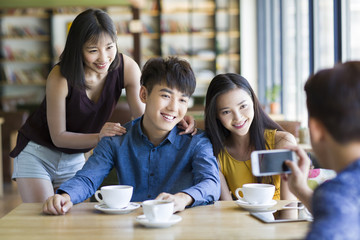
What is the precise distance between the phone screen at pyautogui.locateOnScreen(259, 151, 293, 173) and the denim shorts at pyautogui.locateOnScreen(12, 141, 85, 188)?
1.20 meters

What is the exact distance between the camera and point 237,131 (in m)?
1.96

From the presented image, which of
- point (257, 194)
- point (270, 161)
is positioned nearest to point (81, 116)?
point (257, 194)

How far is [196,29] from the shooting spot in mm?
8617

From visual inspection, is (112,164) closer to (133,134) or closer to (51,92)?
(133,134)

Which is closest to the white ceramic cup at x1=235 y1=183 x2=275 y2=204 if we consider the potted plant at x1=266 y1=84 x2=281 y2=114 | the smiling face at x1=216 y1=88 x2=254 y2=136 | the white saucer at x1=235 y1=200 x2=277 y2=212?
the white saucer at x1=235 y1=200 x2=277 y2=212

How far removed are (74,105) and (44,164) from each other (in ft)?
0.97

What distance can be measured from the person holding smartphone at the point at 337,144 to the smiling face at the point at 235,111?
90cm

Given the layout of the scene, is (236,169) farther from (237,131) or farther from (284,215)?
(284,215)

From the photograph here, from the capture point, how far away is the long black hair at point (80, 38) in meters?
2.03

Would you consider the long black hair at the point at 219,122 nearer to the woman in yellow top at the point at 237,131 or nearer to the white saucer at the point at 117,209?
the woman in yellow top at the point at 237,131

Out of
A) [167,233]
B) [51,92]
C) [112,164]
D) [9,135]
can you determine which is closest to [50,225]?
[167,233]

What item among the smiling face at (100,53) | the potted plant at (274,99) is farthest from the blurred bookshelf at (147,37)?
the smiling face at (100,53)

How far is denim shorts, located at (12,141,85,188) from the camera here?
212 centimetres

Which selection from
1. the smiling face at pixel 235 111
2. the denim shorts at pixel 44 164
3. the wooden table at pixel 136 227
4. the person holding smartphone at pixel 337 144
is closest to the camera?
the person holding smartphone at pixel 337 144
